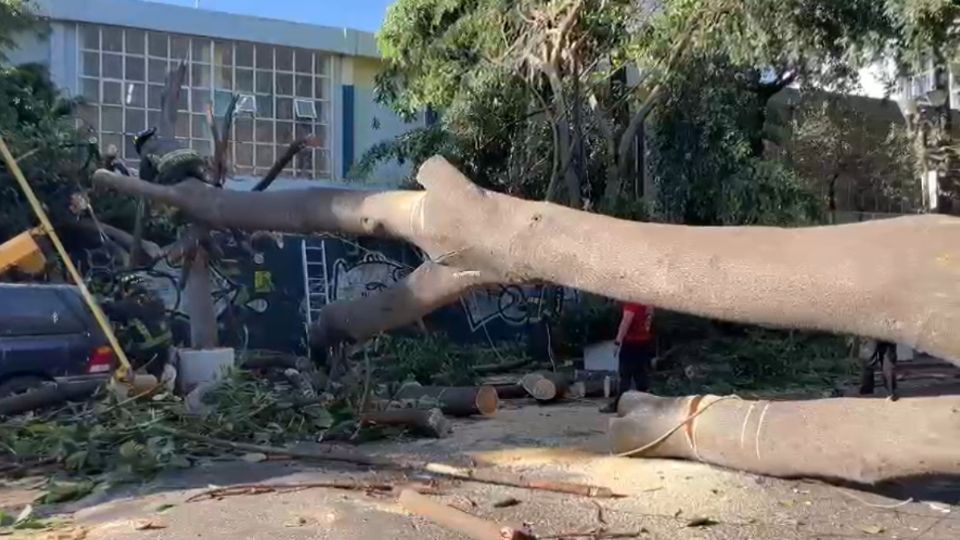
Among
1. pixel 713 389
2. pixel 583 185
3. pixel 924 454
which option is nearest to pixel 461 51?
pixel 583 185

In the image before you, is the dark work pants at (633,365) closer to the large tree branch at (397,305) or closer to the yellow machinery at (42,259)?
the yellow machinery at (42,259)

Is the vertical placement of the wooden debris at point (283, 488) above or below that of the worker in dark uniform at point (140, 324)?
below

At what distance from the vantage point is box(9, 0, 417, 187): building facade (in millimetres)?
23906

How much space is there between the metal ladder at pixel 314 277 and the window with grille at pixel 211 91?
2.65 meters

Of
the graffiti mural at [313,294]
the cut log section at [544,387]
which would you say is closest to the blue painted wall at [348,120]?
the graffiti mural at [313,294]

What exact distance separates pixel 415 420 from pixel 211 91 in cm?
1563

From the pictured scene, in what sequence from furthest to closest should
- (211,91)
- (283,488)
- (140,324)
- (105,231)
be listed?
1. (211,91)
2. (105,231)
3. (140,324)
4. (283,488)

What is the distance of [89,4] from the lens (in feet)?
78.1

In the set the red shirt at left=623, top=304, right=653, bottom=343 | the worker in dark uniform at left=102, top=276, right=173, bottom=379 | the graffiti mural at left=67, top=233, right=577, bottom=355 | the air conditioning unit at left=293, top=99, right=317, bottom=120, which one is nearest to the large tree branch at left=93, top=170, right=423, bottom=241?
the red shirt at left=623, top=304, right=653, bottom=343

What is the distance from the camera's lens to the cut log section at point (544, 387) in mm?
15898

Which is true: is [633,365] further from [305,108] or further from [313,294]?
[305,108]

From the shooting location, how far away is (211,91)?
84.2ft

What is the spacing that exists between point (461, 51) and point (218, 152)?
1254 cm

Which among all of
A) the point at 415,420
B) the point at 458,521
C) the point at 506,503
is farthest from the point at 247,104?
the point at 458,521
